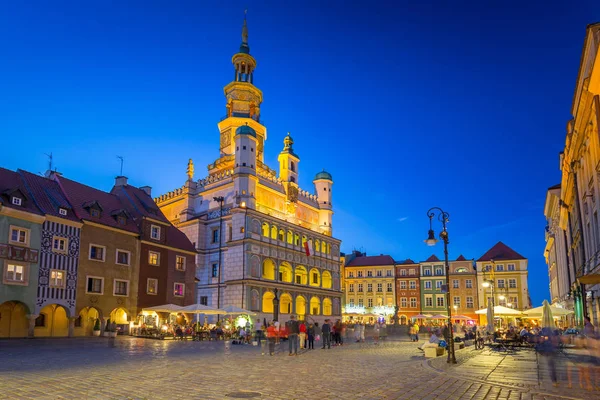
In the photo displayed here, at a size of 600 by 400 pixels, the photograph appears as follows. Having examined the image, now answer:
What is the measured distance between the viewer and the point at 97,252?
37125 millimetres

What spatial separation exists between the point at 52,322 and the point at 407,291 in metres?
67.0

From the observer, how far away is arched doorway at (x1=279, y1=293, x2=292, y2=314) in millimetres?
59281

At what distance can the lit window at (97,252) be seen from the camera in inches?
1441

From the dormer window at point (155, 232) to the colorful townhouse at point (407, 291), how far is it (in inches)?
2255

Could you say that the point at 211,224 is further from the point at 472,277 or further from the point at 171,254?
the point at 472,277

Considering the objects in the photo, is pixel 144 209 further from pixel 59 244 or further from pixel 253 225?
pixel 253 225

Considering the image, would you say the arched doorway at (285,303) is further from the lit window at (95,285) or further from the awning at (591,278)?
the awning at (591,278)

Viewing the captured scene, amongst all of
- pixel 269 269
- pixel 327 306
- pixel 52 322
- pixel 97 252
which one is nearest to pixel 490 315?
pixel 97 252

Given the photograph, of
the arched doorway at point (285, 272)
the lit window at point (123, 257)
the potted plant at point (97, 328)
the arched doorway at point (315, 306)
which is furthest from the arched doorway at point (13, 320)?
the arched doorway at point (315, 306)

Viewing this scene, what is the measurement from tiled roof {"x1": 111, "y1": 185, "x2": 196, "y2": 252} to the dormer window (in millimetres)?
790

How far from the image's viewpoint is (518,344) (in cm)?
2589

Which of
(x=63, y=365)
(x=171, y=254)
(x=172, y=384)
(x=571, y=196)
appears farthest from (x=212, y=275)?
(x=172, y=384)

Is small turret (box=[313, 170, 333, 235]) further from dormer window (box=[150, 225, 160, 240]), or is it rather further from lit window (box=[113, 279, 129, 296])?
lit window (box=[113, 279, 129, 296])

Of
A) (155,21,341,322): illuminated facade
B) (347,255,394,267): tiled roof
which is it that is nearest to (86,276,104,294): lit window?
(155,21,341,322): illuminated facade
